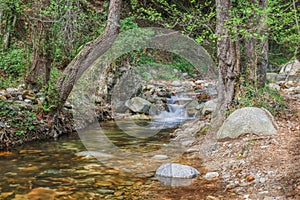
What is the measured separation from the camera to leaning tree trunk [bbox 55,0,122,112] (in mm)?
5914

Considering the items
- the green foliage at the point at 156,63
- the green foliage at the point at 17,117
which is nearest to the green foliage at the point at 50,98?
the green foliage at the point at 17,117

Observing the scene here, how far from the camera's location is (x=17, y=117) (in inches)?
209

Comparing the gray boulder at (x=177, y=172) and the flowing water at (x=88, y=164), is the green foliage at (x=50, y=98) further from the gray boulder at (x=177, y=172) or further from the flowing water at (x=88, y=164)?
the gray boulder at (x=177, y=172)

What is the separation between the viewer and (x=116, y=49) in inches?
353

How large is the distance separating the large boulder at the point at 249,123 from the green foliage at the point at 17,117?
3.39 metres

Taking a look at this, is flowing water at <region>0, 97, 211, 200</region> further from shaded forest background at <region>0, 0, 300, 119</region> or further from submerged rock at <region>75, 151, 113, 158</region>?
shaded forest background at <region>0, 0, 300, 119</region>

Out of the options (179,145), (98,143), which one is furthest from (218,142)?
(98,143)

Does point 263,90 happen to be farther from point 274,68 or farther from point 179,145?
point 274,68

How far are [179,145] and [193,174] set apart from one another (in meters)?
1.77

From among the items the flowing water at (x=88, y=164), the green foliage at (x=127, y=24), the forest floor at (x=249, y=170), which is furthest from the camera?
the green foliage at (x=127, y=24)

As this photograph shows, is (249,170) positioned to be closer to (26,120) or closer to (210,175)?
(210,175)

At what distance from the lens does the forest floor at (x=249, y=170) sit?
9.12ft

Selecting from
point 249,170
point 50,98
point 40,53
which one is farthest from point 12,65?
point 249,170

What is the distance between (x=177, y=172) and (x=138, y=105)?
5533mm
